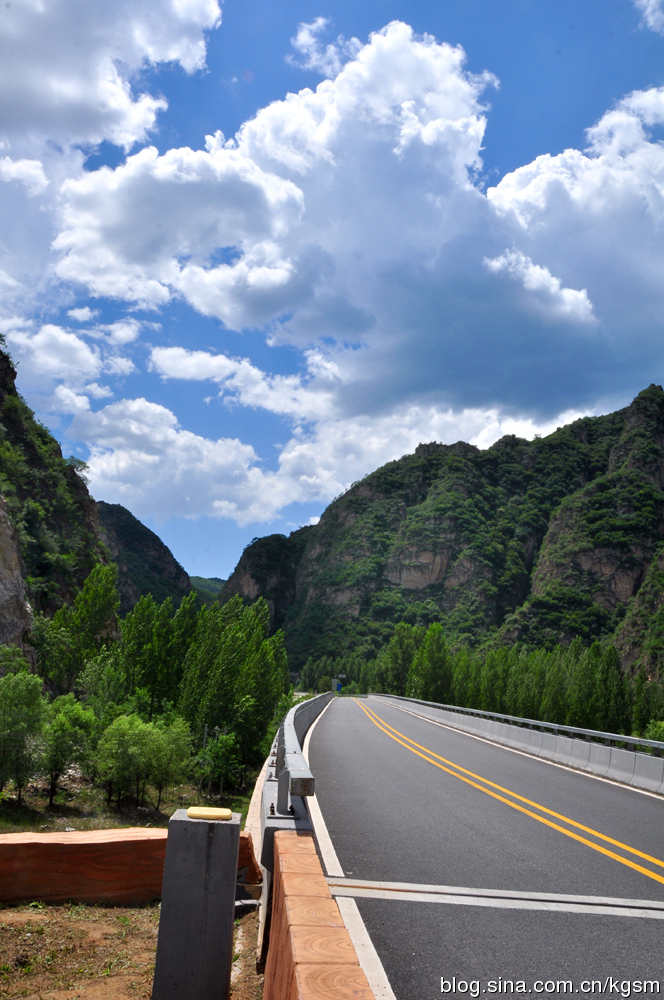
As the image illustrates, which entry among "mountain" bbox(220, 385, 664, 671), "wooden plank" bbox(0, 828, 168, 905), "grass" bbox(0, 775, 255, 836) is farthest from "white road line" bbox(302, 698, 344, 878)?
"mountain" bbox(220, 385, 664, 671)

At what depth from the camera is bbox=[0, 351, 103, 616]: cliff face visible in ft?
172

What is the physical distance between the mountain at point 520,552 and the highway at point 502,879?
Answer: 79.4 metres

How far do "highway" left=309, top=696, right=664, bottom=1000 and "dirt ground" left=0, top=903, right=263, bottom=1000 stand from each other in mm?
962

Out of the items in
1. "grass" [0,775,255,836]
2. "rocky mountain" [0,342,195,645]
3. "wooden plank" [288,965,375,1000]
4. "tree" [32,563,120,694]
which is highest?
"rocky mountain" [0,342,195,645]

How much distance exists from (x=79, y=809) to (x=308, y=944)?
22.7 m

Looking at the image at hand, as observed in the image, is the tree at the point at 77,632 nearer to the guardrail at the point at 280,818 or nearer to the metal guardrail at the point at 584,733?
the metal guardrail at the point at 584,733

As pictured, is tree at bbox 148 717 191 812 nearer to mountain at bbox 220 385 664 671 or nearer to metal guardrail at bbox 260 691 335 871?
metal guardrail at bbox 260 691 335 871

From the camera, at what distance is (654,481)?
14088cm

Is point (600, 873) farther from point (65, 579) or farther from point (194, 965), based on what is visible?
point (65, 579)

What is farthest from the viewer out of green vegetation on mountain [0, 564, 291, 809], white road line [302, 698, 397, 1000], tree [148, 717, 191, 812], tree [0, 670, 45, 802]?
tree [148, 717, 191, 812]

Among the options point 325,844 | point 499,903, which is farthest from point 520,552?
point 499,903

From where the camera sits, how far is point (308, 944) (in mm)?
2404

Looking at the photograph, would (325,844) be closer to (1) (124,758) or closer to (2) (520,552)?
Result: (1) (124,758)

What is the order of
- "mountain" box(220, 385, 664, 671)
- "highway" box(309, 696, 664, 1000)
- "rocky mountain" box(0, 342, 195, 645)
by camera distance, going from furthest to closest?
"mountain" box(220, 385, 664, 671) → "rocky mountain" box(0, 342, 195, 645) → "highway" box(309, 696, 664, 1000)
